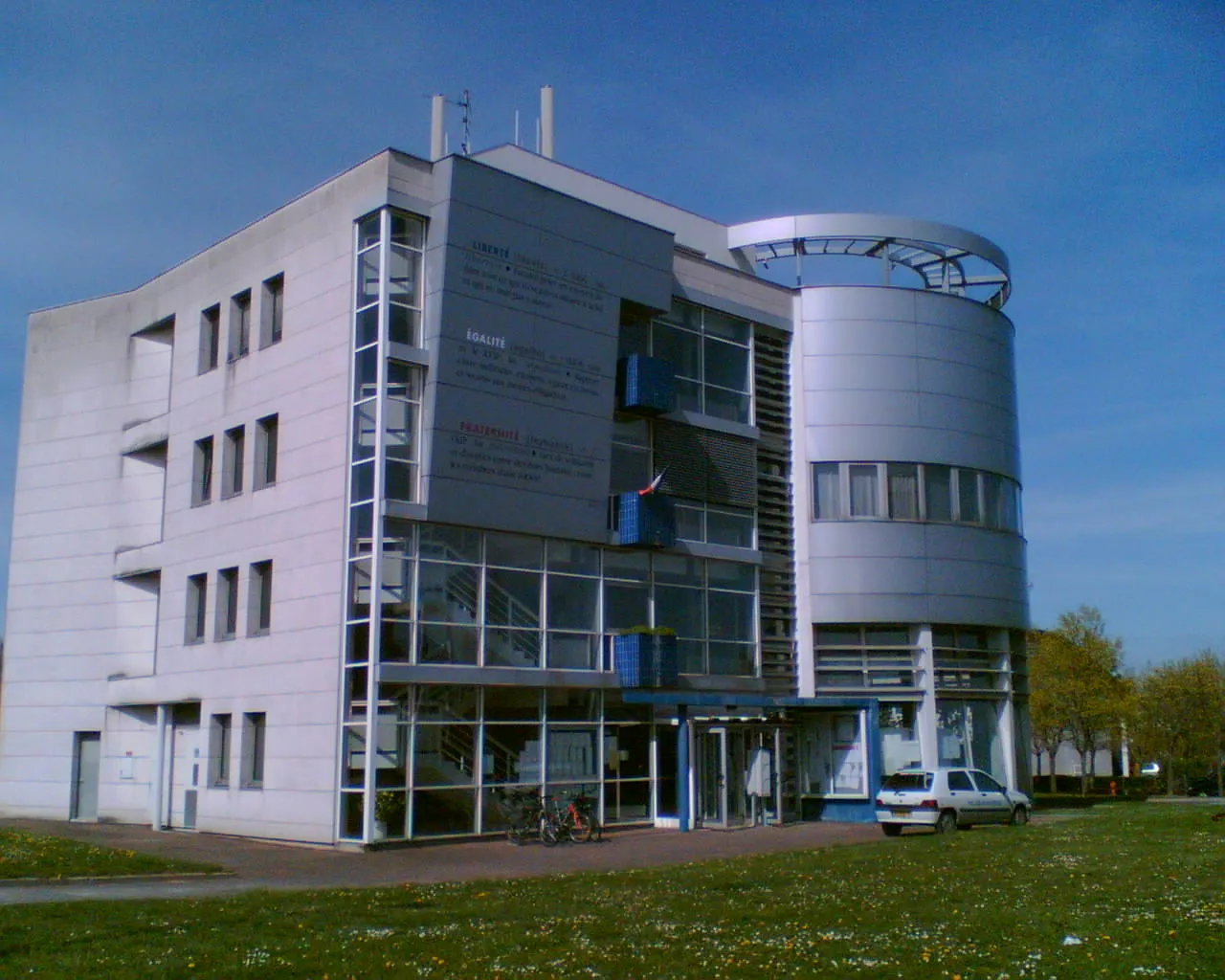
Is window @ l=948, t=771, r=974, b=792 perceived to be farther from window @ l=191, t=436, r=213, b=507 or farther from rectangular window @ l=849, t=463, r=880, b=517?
window @ l=191, t=436, r=213, b=507

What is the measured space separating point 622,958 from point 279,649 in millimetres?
18311

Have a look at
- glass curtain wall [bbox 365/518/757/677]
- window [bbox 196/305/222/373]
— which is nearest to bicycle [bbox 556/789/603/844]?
glass curtain wall [bbox 365/518/757/677]

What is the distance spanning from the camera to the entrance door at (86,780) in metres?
35.1

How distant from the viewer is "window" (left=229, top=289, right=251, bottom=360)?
32.1 metres

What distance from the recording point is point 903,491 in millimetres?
36281

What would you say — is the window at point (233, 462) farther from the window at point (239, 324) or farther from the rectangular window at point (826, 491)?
the rectangular window at point (826, 491)

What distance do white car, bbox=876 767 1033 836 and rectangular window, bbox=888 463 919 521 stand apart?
8.49 metres

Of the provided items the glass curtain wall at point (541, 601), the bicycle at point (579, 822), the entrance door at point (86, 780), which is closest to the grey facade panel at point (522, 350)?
the glass curtain wall at point (541, 601)

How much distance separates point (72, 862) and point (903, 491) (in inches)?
927

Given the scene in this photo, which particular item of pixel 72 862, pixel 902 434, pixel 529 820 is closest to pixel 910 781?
pixel 529 820

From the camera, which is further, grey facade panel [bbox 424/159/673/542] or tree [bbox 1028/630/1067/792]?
tree [bbox 1028/630/1067/792]

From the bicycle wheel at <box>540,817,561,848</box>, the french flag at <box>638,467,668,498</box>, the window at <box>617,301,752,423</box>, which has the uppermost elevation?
the window at <box>617,301,752,423</box>

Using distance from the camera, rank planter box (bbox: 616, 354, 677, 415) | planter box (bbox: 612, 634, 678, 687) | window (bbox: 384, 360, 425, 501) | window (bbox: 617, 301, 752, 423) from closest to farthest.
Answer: window (bbox: 384, 360, 425, 501), planter box (bbox: 612, 634, 678, 687), planter box (bbox: 616, 354, 677, 415), window (bbox: 617, 301, 752, 423)

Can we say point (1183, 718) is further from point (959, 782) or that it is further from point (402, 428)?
→ point (402, 428)
